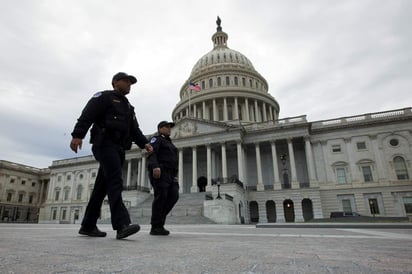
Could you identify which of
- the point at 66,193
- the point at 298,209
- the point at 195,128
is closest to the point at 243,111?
the point at 195,128

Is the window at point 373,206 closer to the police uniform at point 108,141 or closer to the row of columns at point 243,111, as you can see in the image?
the row of columns at point 243,111

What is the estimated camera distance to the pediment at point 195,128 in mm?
35656

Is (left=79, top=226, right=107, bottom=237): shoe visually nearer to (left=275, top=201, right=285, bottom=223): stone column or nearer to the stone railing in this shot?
(left=275, top=201, right=285, bottom=223): stone column

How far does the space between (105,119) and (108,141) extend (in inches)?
14.0

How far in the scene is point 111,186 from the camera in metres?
3.90

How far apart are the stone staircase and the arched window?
23.6 metres

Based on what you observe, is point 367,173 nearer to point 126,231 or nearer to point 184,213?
point 184,213

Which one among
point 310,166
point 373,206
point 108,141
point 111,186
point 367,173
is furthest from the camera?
point 310,166

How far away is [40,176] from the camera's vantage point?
5962cm

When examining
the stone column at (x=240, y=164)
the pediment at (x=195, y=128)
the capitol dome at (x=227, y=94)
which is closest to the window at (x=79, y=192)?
the capitol dome at (x=227, y=94)

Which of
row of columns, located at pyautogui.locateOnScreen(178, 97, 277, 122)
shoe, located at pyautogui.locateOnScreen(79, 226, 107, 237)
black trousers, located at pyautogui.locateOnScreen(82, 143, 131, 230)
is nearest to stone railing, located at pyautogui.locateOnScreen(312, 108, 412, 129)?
row of columns, located at pyautogui.locateOnScreen(178, 97, 277, 122)

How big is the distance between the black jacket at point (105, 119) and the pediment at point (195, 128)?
30989 millimetres

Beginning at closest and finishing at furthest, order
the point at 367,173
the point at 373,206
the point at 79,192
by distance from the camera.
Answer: the point at 373,206
the point at 367,173
the point at 79,192

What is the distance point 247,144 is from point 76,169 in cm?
3488
